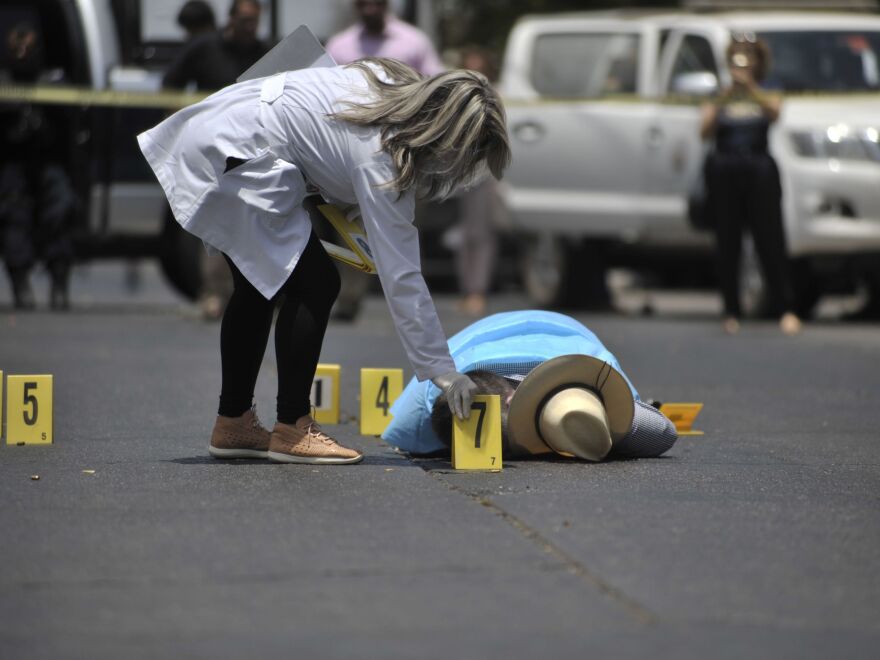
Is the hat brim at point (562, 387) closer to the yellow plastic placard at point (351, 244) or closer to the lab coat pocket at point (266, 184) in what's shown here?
the yellow plastic placard at point (351, 244)

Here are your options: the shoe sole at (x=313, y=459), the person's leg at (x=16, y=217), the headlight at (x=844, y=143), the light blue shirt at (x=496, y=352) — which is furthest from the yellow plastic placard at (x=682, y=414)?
the person's leg at (x=16, y=217)

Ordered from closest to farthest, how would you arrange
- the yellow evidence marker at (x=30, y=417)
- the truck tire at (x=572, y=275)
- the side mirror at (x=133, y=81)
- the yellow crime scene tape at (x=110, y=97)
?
the yellow evidence marker at (x=30, y=417), the yellow crime scene tape at (x=110, y=97), the side mirror at (x=133, y=81), the truck tire at (x=572, y=275)

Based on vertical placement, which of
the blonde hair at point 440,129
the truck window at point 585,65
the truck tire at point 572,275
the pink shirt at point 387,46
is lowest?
the truck tire at point 572,275

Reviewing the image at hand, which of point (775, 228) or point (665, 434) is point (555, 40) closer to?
point (775, 228)

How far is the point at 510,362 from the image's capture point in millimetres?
6246

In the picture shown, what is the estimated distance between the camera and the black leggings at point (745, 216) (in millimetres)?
12164

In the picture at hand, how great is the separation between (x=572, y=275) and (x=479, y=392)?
8.80 m

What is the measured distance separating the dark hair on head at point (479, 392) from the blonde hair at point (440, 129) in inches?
28.7

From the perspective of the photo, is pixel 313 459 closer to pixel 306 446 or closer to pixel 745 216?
pixel 306 446

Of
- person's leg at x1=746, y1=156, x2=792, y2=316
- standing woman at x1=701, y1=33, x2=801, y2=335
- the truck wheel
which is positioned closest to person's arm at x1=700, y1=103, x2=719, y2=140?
standing woman at x1=701, y1=33, x2=801, y2=335

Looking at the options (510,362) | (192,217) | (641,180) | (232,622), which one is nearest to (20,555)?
(232,622)

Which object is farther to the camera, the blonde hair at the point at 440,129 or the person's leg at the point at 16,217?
the person's leg at the point at 16,217

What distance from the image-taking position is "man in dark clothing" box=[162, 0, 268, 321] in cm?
1184

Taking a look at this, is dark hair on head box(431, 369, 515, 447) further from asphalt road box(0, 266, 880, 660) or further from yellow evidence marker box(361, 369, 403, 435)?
yellow evidence marker box(361, 369, 403, 435)
